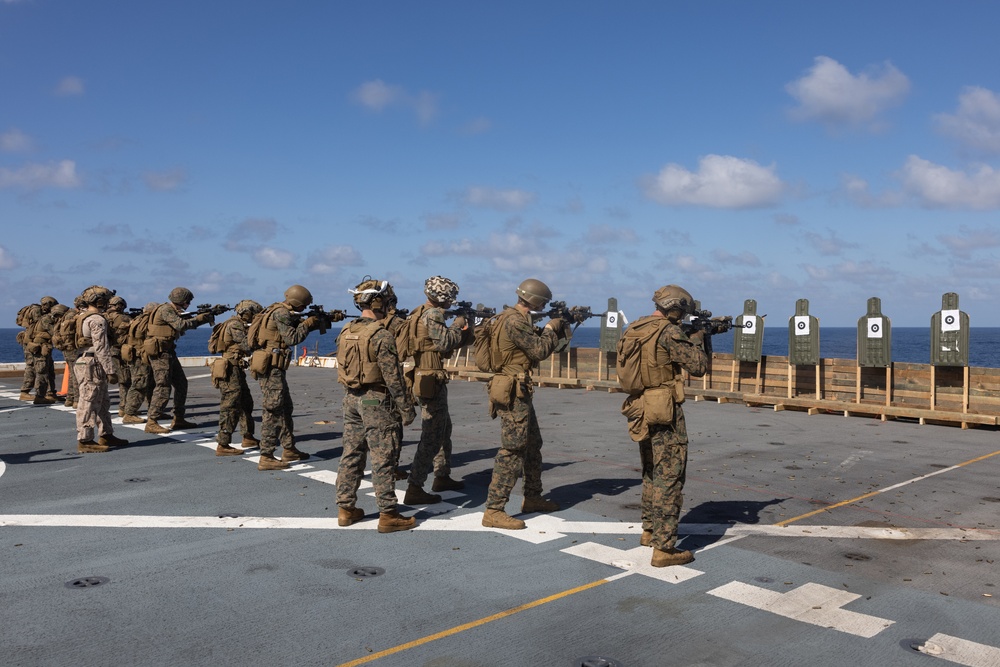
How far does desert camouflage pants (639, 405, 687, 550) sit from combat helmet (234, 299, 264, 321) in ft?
23.9

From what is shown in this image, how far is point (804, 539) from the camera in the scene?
6.59m

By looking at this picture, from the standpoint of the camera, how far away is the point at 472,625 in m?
4.73

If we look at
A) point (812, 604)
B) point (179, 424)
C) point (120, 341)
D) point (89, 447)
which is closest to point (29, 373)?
point (120, 341)

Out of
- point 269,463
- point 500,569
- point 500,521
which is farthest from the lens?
point 269,463

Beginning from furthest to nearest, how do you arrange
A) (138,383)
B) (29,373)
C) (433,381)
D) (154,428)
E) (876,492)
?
(29,373)
(138,383)
(154,428)
(876,492)
(433,381)

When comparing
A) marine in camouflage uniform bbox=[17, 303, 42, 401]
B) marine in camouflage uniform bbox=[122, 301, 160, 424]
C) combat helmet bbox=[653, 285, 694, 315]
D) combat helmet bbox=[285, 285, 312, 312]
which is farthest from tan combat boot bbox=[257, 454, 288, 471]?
marine in camouflage uniform bbox=[17, 303, 42, 401]

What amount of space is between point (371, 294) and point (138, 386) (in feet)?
27.4

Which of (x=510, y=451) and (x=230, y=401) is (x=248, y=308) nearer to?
(x=230, y=401)

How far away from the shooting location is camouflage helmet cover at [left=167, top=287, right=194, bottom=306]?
1290 cm

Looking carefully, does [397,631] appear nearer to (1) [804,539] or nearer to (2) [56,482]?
(1) [804,539]

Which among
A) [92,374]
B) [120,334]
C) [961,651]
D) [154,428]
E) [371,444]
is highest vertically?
[120,334]

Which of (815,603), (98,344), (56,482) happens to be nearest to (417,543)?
(815,603)

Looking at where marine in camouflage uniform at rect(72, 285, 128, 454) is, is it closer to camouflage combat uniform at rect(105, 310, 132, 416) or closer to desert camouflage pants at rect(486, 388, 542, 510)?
camouflage combat uniform at rect(105, 310, 132, 416)

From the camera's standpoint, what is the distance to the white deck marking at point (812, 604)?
4.75 meters
